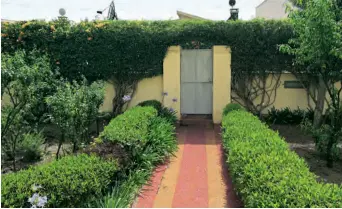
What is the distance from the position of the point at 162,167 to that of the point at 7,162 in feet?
9.12

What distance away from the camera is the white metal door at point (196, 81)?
350 inches

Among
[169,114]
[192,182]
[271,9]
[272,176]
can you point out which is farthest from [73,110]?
[271,9]

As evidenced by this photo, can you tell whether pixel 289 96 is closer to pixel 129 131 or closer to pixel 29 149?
pixel 129 131

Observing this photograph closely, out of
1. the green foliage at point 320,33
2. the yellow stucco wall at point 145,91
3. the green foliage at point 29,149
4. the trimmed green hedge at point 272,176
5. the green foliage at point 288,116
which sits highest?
the green foliage at point 320,33

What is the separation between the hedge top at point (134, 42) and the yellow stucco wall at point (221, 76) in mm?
201

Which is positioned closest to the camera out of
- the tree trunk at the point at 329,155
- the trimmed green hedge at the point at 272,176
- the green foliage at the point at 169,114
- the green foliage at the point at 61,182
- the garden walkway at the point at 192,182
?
the trimmed green hedge at the point at 272,176

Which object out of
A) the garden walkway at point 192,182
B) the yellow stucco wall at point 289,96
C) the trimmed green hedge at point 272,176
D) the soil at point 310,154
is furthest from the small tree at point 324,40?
the yellow stucco wall at point 289,96

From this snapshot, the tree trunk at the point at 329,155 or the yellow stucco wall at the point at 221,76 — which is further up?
the yellow stucco wall at the point at 221,76

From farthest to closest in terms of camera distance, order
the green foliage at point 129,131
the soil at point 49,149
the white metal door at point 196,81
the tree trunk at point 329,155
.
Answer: the white metal door at point 196,81 → the soil at point 49,149 → the tree trunk at point 329,155 → the green foliage at point 129,131

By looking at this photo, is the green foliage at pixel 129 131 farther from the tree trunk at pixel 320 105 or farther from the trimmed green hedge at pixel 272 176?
the tree trunk at pixel 320 105

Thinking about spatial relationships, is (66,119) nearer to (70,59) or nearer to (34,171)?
(34,171)

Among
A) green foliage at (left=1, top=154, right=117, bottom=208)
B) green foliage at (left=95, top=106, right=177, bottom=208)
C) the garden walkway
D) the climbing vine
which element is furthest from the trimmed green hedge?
the climbing vine

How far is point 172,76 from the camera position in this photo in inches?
344

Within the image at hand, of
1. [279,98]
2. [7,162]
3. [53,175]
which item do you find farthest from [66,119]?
[279,98]
